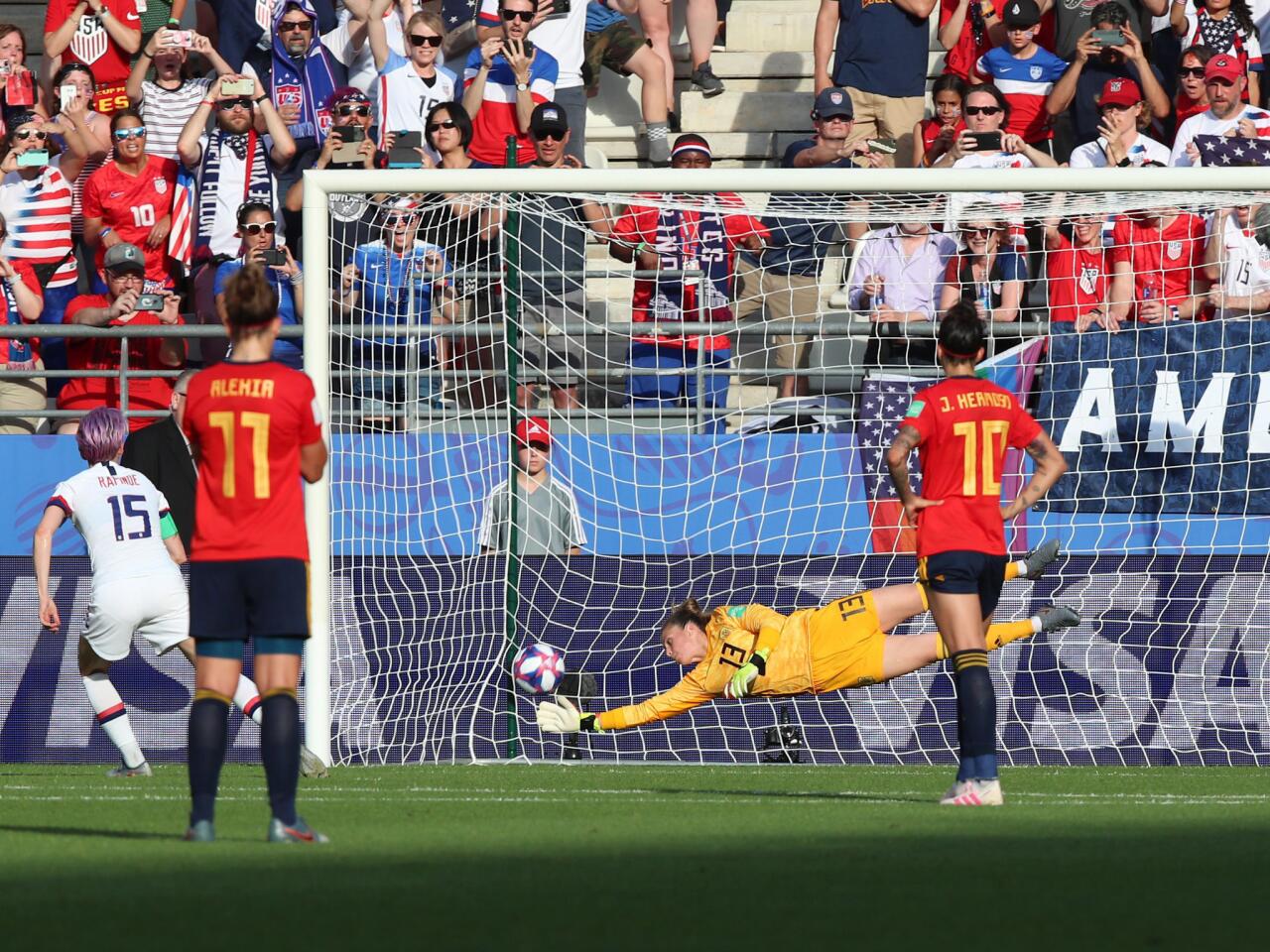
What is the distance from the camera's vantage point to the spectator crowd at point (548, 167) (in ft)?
43.9

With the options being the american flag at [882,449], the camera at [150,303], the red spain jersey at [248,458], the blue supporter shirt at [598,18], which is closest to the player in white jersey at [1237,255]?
the american flag at [882,449]

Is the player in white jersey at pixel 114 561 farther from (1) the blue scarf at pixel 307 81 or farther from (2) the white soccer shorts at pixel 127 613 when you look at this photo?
(1) the blue scarf at pixel 307 81

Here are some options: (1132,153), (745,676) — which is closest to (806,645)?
(745,676)

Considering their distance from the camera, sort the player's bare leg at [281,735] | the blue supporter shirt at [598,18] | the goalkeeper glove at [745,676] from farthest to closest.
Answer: the blue supporter shirt at [598,18] < the goalkeeper glove at [745,676] < the player's bare leg at [281,735]

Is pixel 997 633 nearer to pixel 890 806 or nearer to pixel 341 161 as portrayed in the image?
pixel 890 806

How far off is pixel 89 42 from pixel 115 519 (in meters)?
7.94

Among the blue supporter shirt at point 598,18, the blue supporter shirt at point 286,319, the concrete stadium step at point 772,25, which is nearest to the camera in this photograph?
the blue supporter shirt at point 286,319

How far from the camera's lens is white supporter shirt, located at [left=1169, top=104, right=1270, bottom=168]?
14.6 meters

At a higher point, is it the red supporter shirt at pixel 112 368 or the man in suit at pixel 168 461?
the red supporter shirt at pixel 112 368

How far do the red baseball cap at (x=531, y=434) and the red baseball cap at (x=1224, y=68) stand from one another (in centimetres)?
573

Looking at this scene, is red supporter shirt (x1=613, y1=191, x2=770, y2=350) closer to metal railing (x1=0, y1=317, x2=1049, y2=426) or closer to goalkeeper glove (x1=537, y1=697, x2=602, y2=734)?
metal railing (x1=0, y1=317, x2=1049, y2=426)

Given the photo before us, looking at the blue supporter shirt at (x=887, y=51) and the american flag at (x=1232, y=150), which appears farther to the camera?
the blue supporter shirt at (x=887, y=51)

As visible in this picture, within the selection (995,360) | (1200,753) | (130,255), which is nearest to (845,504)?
(995,360)

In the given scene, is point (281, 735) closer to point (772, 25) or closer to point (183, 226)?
point (183, 226)
